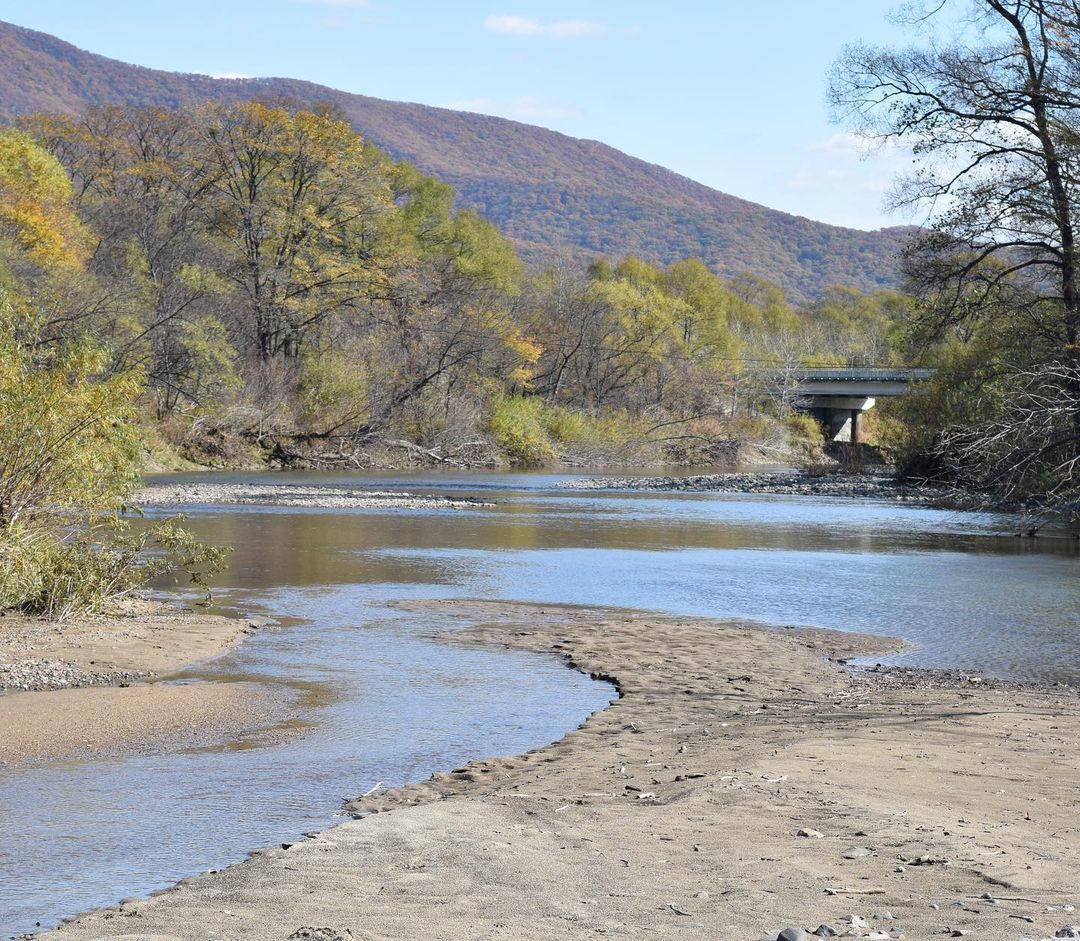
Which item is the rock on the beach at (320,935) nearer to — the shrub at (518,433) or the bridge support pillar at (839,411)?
the shrub at (518,433)

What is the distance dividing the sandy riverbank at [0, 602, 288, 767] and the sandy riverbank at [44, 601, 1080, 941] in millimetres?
3015

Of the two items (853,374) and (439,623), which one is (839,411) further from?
(439,623)

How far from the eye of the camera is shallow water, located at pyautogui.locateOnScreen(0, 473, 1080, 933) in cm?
877

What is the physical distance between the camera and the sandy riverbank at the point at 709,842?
6.39 meters

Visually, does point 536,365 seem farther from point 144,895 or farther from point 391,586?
point 144,895

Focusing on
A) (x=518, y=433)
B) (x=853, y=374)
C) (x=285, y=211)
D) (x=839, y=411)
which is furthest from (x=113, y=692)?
(x=839, y=411)

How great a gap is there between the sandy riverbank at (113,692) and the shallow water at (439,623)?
494 millimetres

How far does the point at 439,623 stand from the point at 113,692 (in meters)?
6.07

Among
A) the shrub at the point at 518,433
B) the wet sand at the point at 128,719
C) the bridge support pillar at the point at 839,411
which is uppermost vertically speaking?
the bridge support pillar at the point at 839,411

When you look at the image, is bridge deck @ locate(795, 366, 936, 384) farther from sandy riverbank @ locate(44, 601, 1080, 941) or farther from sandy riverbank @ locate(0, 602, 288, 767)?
sandy riverbank @ locate(44, 601, 1080, 941)

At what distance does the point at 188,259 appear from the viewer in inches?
2459

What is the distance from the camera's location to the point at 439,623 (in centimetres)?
1845

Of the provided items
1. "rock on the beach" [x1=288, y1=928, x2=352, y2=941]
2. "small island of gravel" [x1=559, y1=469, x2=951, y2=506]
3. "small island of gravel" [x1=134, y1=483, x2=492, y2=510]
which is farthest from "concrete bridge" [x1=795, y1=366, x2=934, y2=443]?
"rock on the beach" [x1=288, y1=928, x2=352, y2=941]

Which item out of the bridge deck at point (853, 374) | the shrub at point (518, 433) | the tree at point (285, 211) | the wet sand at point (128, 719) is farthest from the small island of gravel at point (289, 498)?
the bridge deck at point (853, 374)
